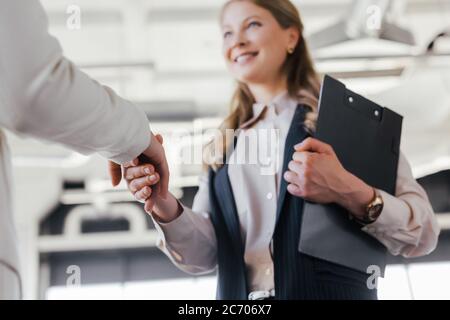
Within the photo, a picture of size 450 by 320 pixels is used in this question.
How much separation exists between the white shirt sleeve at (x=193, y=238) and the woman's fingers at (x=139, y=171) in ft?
0.48

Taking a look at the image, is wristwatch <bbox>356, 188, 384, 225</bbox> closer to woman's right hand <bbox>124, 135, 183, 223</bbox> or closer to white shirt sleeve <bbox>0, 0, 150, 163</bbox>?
woman's right hand <bbox>124, 135, 183, 223</bbox>

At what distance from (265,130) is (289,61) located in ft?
0.45

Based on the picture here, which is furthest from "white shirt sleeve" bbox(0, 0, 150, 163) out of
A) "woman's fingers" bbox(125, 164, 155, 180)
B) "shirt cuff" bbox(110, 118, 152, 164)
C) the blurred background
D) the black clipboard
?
the black clipboard

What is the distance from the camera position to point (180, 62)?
2.31m

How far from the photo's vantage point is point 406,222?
0.93 meters

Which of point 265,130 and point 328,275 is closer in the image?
point 328,275

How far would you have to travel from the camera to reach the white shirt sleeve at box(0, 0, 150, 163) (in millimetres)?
560

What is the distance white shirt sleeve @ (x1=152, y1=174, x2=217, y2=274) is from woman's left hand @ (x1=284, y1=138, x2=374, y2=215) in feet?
0.53

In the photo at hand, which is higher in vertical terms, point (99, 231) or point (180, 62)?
point (180, 62)

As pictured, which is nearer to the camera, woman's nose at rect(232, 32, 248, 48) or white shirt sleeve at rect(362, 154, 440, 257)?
white shirt sleeve at rect(362, 154, 440, 257)
